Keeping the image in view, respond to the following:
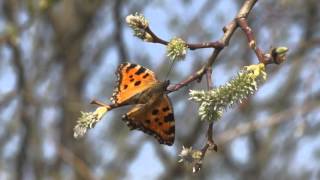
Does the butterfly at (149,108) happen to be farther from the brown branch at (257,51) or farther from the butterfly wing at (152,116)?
the brown branch at (257,51)

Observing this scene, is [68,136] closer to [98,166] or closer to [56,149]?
[56,149]

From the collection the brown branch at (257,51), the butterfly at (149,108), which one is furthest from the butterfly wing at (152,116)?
the brown branch at (257,51)

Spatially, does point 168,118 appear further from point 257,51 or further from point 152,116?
point 257,51

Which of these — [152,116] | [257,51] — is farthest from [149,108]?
[257,51]

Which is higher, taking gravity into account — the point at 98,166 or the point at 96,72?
the point at 96,72

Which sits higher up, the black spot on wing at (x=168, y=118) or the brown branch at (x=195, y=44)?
the brown branch at (x=195, y=44)

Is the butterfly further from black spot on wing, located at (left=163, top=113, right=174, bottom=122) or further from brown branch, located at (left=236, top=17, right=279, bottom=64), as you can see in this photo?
brown branch, located at (left=236, top=17, right=279, bottom=64)

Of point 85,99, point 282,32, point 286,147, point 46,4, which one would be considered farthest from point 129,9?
point 46,4
